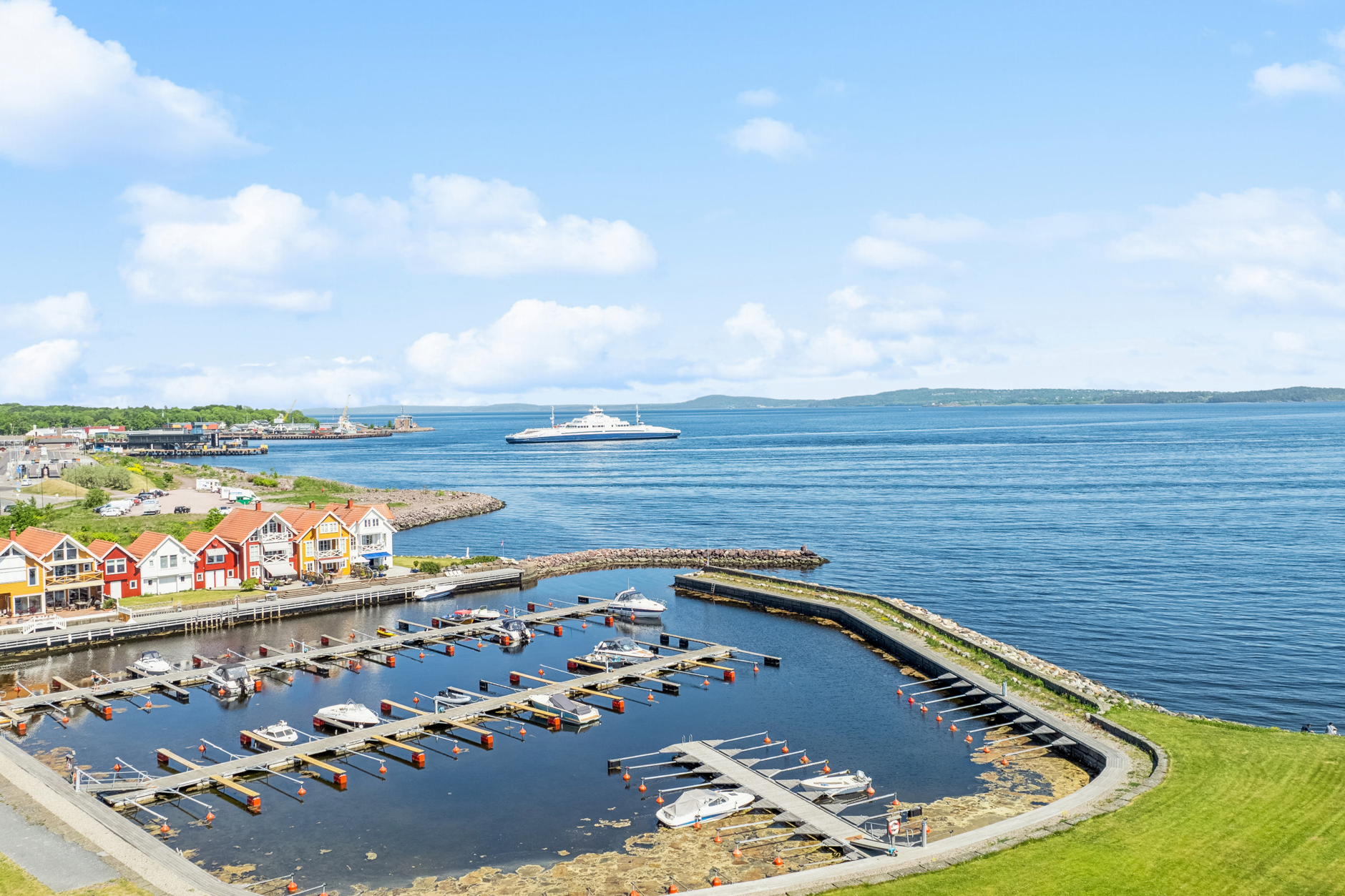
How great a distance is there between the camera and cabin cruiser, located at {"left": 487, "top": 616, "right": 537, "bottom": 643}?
71.0 metres

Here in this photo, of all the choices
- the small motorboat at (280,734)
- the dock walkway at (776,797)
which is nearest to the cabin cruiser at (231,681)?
the small motorboat at (280,734)

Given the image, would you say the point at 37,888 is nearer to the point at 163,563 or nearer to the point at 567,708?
the point at 567,708

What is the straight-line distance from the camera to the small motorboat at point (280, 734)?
4884 cm

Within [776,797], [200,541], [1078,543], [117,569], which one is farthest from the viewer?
[1078,543]

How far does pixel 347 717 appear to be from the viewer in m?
51.5

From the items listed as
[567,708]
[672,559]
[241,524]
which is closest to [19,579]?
[241,524]

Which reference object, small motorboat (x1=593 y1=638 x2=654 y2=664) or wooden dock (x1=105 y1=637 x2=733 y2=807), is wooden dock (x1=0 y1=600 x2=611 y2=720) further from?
wooden dock (x1=105 y1=637 x2=733 y2=807)

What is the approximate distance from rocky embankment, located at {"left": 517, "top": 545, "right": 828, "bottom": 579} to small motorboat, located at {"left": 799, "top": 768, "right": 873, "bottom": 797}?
2189 inches

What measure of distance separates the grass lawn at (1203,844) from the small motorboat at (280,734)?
102ft

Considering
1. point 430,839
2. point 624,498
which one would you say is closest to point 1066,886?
point 430,839

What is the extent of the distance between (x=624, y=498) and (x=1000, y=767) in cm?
11820

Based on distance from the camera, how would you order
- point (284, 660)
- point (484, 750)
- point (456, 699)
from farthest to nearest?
point (284, 660) < point (456, 699) < point (484, 750)

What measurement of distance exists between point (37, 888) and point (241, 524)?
2279 inches

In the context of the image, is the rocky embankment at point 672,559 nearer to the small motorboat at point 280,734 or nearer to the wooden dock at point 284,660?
the wooden dock at point 284,660
